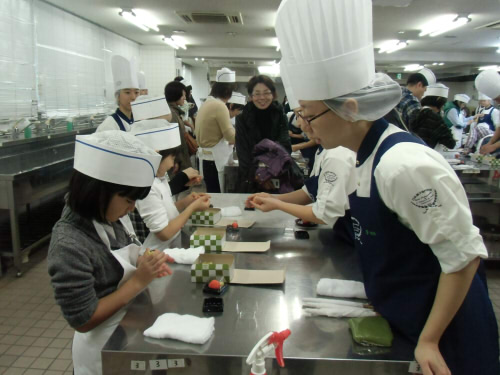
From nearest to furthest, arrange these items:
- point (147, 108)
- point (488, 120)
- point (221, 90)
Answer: point (147, 108) → point (221, 90) → point (488, 120)

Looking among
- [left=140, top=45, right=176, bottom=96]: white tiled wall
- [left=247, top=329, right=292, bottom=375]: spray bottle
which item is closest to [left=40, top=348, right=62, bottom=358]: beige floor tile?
[left=247, top=329, right=292, bottom=375]: spray bottle

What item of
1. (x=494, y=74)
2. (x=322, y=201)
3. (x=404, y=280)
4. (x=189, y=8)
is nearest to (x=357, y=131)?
(x=404, y=280)

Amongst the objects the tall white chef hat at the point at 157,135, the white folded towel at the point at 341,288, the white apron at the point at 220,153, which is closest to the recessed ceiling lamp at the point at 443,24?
the white apron at the point at 220,153

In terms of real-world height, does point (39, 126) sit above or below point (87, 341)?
above

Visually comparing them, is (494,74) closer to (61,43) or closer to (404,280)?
(404,280)

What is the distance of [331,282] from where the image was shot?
115 centimetres

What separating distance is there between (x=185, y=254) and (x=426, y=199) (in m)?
0.86

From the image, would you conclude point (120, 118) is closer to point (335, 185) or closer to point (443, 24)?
point (335, 185)

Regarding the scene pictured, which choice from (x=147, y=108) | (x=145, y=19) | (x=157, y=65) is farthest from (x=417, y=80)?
(x=157, y=65)

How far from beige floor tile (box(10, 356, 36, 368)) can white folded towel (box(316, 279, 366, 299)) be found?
163 cm

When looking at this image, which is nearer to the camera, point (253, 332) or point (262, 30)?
point (253, 332)

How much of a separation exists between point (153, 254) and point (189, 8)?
514 centimetres

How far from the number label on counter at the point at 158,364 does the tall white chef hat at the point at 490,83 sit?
3.97m

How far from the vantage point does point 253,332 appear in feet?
3.11
